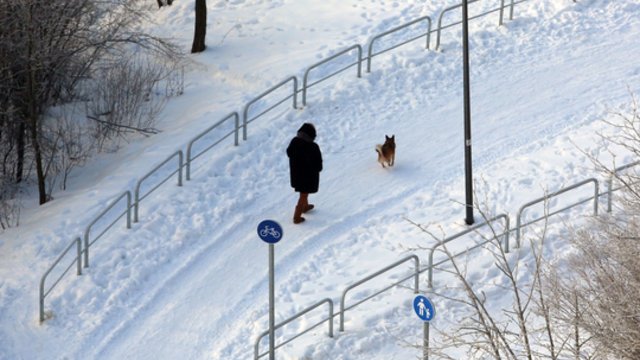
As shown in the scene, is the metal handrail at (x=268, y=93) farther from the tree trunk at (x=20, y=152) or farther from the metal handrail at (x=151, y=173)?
the tree trunk at (x=20, y=152)

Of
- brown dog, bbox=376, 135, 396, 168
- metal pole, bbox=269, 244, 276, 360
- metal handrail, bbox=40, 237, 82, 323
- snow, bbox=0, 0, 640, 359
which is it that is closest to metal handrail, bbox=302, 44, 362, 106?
snow, bbox=0, 0, 640, 359

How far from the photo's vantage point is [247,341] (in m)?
17.9

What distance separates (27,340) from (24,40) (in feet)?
18.4

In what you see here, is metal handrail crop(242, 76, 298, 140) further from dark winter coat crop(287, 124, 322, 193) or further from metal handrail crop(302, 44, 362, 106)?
dark winter coat crop(287, 124, 322, 193)

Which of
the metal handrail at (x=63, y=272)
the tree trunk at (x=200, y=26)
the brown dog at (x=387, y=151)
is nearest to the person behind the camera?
the metal handrail at (x=63, y=272)

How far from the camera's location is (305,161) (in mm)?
19750

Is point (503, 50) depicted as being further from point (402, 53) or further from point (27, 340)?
point (27, 340)

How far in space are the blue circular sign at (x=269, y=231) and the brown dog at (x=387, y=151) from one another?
5639mm

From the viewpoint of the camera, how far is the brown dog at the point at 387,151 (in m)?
21.1

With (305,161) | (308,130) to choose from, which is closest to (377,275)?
(305,161)

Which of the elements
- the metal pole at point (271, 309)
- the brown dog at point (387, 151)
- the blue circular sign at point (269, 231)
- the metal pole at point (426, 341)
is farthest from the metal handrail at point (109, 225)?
the metal pole at point (426, 341)

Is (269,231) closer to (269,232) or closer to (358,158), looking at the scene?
(269,232)

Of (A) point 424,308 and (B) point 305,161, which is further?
(B) point 305,161

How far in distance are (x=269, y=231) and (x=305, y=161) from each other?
4.19m
